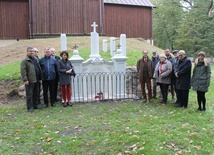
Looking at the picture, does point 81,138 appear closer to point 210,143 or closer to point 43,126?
point 43,126

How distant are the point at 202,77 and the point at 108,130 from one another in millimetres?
3131

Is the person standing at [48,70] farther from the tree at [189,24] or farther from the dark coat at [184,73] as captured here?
the tree at [189,24]

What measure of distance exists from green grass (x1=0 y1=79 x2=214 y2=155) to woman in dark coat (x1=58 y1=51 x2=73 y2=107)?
440mm

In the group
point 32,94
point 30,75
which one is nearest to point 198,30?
point 32,94

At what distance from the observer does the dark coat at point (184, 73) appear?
7.75 meters

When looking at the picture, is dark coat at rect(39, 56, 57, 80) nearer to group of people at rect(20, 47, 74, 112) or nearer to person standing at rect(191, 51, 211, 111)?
group of people at rect(20, 47, 74, 112)

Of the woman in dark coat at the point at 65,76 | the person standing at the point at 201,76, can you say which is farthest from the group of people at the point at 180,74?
the woman in dark coat at the point at 65,76

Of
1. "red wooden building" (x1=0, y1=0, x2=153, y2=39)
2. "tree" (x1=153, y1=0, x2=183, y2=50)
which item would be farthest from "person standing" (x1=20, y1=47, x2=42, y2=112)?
"tree" (x1=153, y1=0, x2=183, y2=50)

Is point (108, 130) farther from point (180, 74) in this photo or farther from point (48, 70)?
point (48, 70)

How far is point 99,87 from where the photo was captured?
31.7 feet

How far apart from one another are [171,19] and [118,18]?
17851 mm

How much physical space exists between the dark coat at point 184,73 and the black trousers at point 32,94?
14.3 feet

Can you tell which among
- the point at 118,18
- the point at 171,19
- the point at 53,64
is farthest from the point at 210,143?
the point at 171,19

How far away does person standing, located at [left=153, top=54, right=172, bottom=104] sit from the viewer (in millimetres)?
8375
